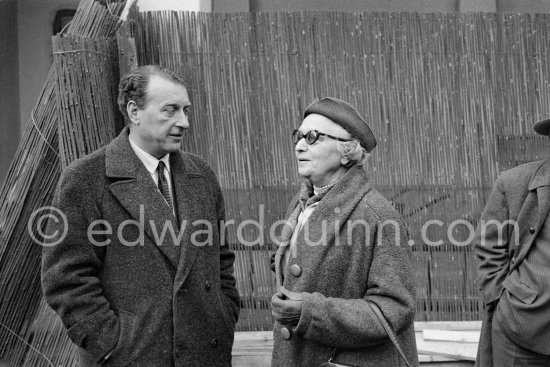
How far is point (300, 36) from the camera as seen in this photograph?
5.21 m

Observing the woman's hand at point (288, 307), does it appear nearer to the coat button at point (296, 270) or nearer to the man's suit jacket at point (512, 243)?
the coat button at point (296, 270)

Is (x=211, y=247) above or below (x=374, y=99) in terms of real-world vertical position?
below

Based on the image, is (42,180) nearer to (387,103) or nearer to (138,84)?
(138,84)

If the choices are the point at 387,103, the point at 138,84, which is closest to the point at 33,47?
the point at 387,103

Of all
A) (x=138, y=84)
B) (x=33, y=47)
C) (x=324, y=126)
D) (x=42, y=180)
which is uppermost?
(x=33, y=47)

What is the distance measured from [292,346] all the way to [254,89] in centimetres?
222

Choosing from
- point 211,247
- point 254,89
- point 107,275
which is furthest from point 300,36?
point 107,275

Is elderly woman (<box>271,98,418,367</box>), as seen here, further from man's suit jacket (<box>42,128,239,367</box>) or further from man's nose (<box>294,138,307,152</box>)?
man's suit jacket (<box>42,128,239,367</box>)

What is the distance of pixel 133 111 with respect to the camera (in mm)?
3607

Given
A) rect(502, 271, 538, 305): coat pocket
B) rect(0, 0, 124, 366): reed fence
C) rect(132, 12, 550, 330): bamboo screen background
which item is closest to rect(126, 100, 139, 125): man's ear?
rect(0, 0, 124, 366): reed fence

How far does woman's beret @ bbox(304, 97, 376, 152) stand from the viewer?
3355mm

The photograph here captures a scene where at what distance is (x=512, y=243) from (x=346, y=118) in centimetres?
129

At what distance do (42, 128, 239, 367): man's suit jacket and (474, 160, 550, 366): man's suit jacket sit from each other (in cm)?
135

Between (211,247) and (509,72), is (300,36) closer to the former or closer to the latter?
(509,72)
